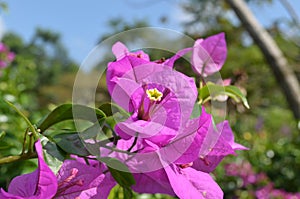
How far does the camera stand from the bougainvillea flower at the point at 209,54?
0.50m

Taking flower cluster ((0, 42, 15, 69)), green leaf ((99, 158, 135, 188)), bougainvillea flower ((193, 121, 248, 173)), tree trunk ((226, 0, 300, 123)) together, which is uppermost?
flower cluster ((0, 42, 15, 69))

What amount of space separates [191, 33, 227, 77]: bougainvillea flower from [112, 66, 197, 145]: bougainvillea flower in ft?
0.34

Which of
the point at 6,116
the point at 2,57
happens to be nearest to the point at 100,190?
the point at 6,116

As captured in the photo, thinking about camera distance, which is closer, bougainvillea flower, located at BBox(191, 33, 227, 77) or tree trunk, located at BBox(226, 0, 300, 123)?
bougainvillea flower, located at BBox(191, 33, 227, 77)

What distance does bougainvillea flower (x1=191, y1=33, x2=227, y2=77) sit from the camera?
0.50m

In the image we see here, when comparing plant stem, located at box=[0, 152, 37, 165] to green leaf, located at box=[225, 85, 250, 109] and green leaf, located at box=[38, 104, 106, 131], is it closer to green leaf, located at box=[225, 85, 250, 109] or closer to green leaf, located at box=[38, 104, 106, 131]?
green leaf, located at box=[38, 104, 106, 131]

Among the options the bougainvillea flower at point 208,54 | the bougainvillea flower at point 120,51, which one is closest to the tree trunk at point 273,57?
the bougainvillea flower at point 208,54

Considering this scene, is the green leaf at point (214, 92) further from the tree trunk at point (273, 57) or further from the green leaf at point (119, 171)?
the tree trunk at point (273, 57)

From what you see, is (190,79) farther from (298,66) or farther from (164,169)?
(298,66)

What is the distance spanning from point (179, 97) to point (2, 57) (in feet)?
7.16

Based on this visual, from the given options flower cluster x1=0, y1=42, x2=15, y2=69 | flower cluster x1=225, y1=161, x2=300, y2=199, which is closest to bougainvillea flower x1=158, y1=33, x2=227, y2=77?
flower cluster x1=225, y1=161, x2=300, y2=199

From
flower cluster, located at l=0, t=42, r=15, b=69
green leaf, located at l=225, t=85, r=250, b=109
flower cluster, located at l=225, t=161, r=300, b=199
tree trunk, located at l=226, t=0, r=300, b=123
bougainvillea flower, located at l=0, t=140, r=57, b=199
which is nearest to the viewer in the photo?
Result: bougainvillea flower, located at l=0, t=140, r=57, b=199

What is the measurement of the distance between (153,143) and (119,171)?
40mm

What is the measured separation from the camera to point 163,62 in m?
0.41
